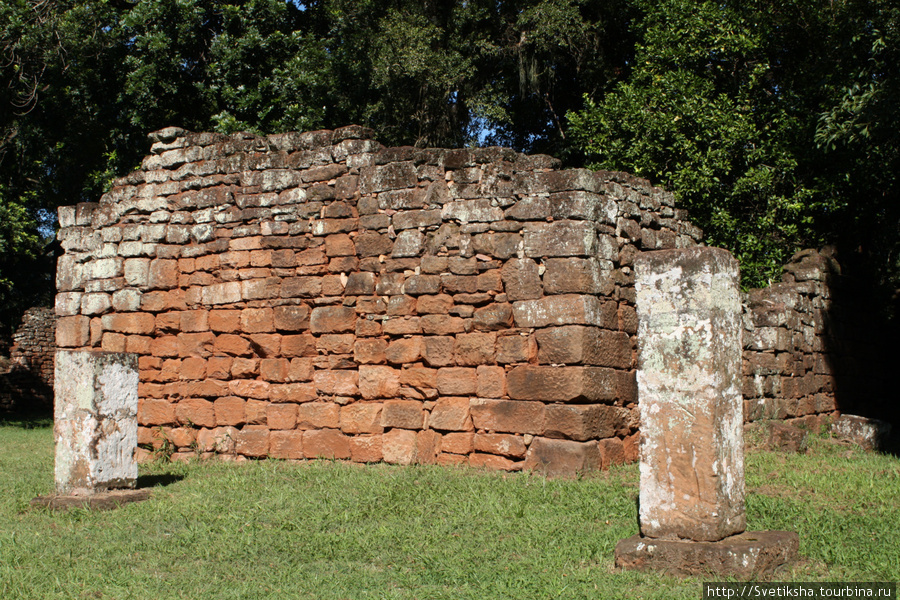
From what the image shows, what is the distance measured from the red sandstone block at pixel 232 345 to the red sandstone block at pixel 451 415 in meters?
2.41

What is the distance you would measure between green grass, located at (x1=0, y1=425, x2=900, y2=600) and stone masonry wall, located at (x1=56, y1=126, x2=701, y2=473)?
63 cm

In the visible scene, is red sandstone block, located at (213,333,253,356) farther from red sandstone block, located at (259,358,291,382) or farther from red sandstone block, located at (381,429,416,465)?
red sandstone block, located at (381,429,416,465)

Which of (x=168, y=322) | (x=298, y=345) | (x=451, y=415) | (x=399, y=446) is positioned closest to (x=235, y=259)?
(x=168, y=322)

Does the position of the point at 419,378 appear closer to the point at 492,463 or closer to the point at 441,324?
the point at 441,324

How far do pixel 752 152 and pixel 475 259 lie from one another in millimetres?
7495

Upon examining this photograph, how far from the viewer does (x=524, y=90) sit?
1794cm

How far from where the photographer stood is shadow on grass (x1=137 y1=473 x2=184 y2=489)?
796cm

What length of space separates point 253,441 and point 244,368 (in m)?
0.82

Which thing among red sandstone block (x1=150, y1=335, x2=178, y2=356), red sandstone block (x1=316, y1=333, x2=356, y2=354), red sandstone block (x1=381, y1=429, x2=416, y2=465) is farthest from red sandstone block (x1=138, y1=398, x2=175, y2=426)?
red sandstone block (x1=381, y1=429, x2=416, y2=465)

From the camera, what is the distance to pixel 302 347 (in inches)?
353

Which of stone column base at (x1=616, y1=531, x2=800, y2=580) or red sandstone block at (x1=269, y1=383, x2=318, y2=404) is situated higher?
red sandstone block at (x1=269, y1=383, x2=318, y2=404)

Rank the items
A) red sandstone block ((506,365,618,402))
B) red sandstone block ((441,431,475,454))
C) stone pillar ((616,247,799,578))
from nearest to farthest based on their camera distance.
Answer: stone pillar ((616,247,799,578)), red sandstone block ((506,365,618,402)), red sandstone block ((441,431,475,454))

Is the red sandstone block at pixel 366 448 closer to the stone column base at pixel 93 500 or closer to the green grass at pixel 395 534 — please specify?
the green grass at pixel 395 534

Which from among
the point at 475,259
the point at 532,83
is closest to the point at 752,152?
the point at 532,83
